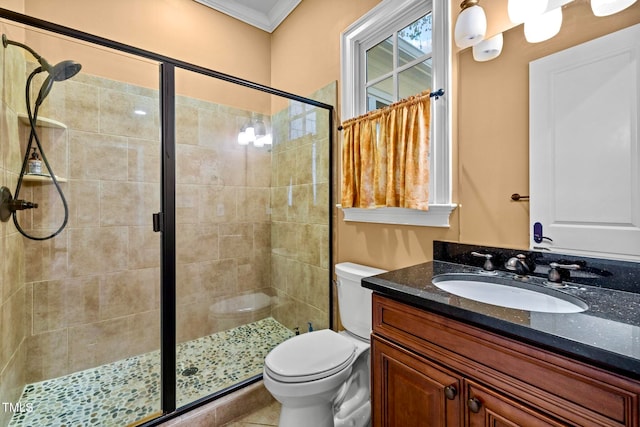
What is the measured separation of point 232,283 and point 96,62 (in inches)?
67.6

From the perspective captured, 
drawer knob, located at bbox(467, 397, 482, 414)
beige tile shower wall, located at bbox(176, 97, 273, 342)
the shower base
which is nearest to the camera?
drawer knob, located at bbox(467, 397, 482, 414)

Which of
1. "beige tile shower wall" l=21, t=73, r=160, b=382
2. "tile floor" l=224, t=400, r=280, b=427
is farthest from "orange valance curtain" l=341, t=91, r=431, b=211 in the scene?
"tile floor" l=224, t=400, r=280, b=427

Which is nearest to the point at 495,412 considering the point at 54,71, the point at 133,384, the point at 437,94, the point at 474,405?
the point at 474,405

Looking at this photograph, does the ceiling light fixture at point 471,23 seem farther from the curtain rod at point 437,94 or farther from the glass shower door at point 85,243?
the glass shower door at point 85,243

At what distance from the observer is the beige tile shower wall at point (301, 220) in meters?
2.06

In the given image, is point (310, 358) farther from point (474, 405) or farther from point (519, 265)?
point (519, 265)

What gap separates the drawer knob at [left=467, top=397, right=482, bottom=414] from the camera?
73 cm

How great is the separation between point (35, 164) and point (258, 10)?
81.3 inches

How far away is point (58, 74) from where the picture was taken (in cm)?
159

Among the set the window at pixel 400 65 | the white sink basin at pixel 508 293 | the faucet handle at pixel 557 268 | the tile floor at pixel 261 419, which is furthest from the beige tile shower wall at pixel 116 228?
the faucet handle at pixel 557 268

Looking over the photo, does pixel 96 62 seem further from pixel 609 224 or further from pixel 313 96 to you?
pixel 609 224

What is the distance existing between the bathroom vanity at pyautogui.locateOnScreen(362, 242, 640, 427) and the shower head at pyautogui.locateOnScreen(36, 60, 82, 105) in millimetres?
2008

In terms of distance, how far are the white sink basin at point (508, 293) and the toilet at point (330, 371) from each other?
500 mm

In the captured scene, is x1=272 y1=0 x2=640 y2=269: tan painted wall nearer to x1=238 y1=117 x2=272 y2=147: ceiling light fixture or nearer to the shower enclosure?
the shower enclosure
